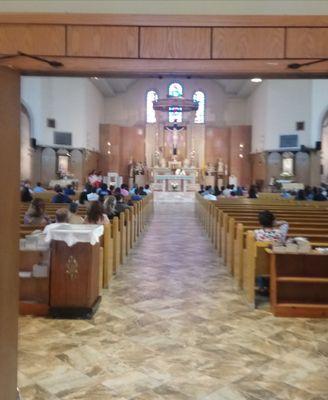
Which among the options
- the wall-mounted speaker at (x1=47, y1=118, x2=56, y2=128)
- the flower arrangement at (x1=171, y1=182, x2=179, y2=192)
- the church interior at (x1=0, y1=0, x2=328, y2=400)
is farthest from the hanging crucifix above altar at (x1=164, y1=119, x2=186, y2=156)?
the church interior at (x1=0, y1=0, x2=328, y2=400)

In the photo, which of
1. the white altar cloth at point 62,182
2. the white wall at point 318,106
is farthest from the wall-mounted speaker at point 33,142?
the white wall at point 318,106

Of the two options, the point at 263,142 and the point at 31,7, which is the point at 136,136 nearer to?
the point at 263,142

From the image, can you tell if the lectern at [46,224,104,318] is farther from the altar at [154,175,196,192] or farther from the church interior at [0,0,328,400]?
the altar at [154,175,196,192]

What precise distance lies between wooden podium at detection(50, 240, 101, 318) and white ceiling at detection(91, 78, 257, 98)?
810 inches

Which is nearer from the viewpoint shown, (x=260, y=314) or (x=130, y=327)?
(x=130, y=327)

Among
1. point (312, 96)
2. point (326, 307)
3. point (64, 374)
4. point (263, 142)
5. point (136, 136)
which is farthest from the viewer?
point (136, 136)

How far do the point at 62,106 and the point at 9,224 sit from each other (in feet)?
67.5

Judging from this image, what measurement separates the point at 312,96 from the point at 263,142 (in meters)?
3.57

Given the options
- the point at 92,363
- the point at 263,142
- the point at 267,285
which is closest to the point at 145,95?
the point at 263,142

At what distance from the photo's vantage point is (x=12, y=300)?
258 cm

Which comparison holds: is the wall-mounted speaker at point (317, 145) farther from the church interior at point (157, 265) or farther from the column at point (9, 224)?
the column at point (9, 224)

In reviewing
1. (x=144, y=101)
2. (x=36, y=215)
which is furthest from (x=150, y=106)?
(x=36, y=215)

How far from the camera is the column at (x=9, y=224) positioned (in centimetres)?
241

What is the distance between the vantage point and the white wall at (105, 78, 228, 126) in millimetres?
27734
